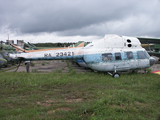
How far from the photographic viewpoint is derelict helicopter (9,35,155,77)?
9.81 meters

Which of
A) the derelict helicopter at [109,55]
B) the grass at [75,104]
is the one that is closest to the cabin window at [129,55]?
the derelict helicopter at [109,55]

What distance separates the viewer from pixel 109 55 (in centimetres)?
983

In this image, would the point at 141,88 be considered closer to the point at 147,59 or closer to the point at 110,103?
the point at 110,103

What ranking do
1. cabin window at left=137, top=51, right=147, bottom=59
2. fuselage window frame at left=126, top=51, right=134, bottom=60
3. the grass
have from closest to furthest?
1. the grass
2. fuselage window frame at left=126, top=51, right=134, bottom=60
3. cabin window at left=137, top=51, right=147, bottom=59

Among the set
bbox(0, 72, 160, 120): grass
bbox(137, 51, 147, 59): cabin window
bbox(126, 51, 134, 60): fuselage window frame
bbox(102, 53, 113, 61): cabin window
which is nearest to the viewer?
bbox(0, 72, 160, 120): grass

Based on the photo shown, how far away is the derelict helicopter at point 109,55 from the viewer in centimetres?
981

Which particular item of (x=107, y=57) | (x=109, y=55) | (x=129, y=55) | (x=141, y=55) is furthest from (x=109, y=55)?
(x=141, y=55)

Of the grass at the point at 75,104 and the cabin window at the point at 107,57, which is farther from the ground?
the cabin window at the point at 107,57

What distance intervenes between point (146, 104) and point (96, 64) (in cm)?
549

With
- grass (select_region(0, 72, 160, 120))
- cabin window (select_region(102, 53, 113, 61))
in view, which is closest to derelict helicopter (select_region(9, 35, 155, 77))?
cabin window (select_region(102, 53, 113, 61))

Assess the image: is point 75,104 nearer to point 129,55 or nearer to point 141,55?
point 129,55

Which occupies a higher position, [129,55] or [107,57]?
[129,55]

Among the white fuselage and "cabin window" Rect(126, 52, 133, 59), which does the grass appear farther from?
"cabin window" Rect(126, 52, 133, 59)

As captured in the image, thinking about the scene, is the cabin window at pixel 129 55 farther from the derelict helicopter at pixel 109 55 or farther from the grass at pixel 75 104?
the grass at pixel 75 104
